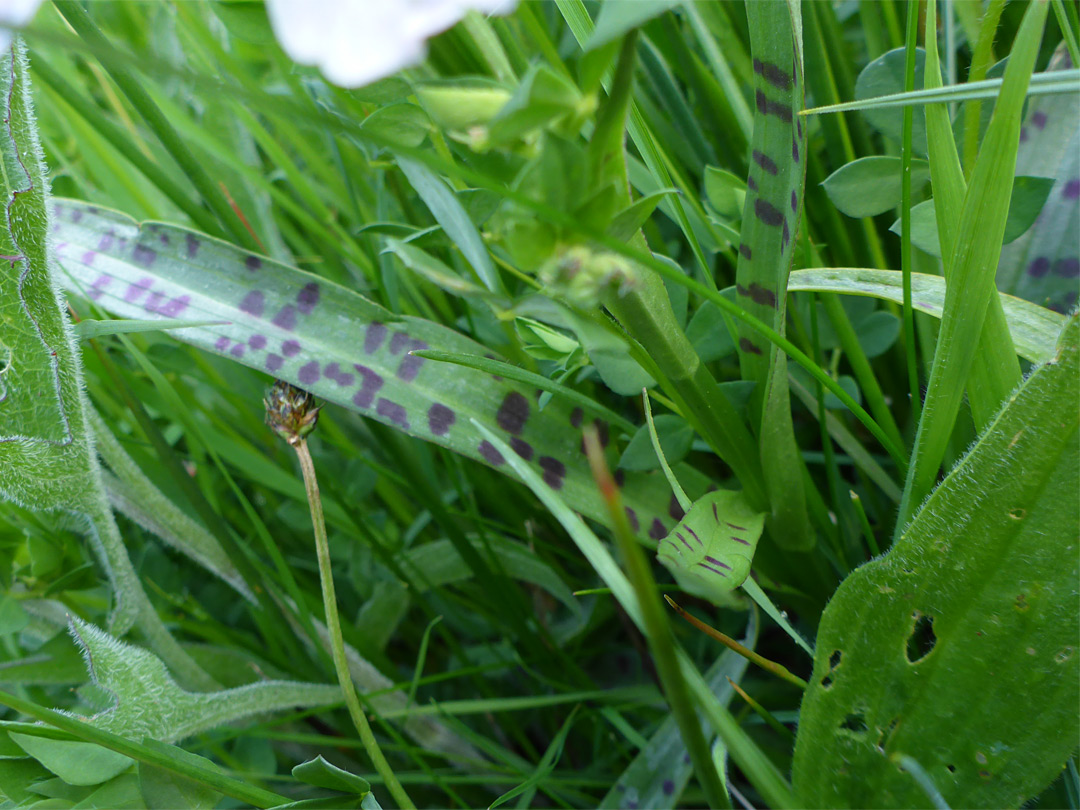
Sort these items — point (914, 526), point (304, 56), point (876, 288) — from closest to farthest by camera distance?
point (304, 56), point (914, 526), point (876, 288)

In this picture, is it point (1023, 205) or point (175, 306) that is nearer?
point (1023, 205)

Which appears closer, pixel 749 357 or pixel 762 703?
pixel 749 357

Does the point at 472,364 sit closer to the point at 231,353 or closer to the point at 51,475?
the point at 231,353

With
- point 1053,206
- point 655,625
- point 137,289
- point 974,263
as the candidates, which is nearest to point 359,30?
point 655,625

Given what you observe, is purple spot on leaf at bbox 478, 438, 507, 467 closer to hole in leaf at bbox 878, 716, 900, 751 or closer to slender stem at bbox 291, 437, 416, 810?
slender stem at bbox 291, 437, 416, 810

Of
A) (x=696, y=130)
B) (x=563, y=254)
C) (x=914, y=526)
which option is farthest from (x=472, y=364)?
(x=696, y=130)

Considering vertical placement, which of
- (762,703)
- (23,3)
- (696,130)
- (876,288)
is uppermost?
(23,3)

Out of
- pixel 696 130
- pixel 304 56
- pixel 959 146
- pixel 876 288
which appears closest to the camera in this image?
pixel 304 56

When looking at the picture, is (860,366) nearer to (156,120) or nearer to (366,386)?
(366,386)
